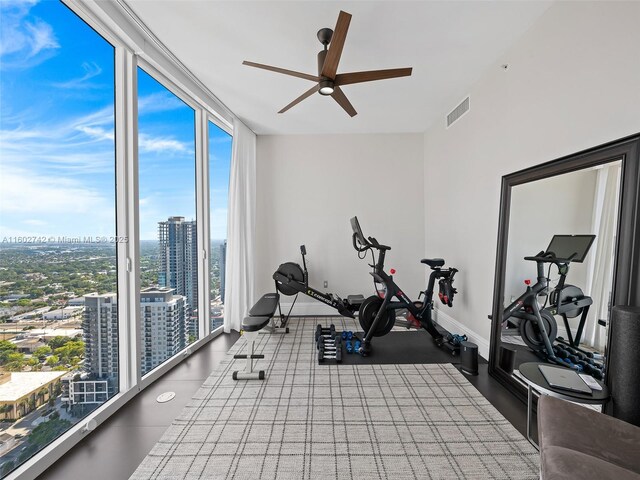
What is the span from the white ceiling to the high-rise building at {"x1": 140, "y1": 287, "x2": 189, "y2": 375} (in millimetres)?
2317

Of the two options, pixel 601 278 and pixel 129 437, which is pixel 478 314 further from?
pixel 129 437

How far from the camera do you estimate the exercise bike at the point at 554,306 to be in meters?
1.79

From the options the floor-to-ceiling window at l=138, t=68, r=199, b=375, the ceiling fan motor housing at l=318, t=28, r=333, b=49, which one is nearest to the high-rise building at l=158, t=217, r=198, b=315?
the floor-to-ceiling window at l=138, t=68, r=199, b=375

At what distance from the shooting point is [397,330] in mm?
3809

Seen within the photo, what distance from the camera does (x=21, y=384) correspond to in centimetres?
154

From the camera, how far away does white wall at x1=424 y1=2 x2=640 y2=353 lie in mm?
1572

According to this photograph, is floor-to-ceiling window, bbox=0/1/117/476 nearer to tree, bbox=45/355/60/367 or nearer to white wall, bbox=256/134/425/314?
tree, bbox=45/355/60/367

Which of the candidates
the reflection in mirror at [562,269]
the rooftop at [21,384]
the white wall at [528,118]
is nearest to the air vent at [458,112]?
the white wall at [528,118]

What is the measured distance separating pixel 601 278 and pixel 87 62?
388 cm

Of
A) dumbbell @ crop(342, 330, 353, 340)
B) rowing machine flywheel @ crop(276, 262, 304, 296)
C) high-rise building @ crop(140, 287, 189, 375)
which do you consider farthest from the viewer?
rowing machine flywheel @ crop(276, 262, 304, 296)

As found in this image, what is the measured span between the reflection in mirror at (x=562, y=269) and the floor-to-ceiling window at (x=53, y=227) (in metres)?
3.45

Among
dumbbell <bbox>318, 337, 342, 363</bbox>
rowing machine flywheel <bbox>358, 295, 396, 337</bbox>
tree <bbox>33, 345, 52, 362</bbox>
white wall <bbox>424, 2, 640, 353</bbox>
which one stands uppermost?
white wall <bbox>424, 2, 640, 353</bbox>

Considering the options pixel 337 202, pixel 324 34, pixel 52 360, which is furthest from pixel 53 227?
pixel 337 202

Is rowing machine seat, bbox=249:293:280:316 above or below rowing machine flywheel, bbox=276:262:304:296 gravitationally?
below
